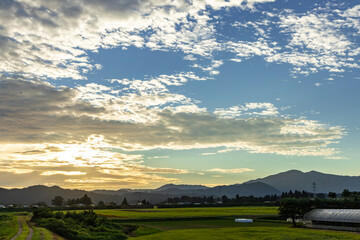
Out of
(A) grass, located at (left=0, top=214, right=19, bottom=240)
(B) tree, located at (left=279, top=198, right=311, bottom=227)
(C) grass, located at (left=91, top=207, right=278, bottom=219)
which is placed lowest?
(C) grass, located at (left=91, top=207, right=278, bottom=219)

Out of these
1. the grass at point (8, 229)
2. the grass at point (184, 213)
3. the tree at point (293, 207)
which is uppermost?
the tree at point (293, 207)

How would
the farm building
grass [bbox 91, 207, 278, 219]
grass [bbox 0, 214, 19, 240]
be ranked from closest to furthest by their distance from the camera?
grass [bbox 0, 214, 19, 240], the farm building, grass [bbox 91, 207, 278, 219]

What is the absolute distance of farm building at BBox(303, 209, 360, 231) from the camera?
8600 centimetres

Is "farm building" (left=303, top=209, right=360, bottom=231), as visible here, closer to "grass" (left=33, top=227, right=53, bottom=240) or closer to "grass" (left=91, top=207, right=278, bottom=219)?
"grass" (left=91, top=207, right=278, bottom=219)

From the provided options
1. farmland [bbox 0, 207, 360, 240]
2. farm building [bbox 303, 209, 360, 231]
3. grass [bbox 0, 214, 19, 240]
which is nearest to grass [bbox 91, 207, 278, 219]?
farmland [bbox 0, 207, 360, 240]

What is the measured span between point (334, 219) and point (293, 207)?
12.7 m

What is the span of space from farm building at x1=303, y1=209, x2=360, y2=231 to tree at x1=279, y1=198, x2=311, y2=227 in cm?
245

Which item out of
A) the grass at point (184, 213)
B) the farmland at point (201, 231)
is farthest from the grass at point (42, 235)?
the grass at point (184, 213)

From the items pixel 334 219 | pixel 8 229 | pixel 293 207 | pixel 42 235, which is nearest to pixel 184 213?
pixel 293 207

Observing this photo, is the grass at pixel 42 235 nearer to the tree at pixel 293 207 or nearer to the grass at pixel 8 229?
the grass at pixel 8 229

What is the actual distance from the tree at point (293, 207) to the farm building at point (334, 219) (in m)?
2.45

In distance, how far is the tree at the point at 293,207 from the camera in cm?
10162

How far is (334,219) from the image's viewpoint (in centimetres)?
9162

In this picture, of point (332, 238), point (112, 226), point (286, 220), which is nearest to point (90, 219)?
point (112, 226)
